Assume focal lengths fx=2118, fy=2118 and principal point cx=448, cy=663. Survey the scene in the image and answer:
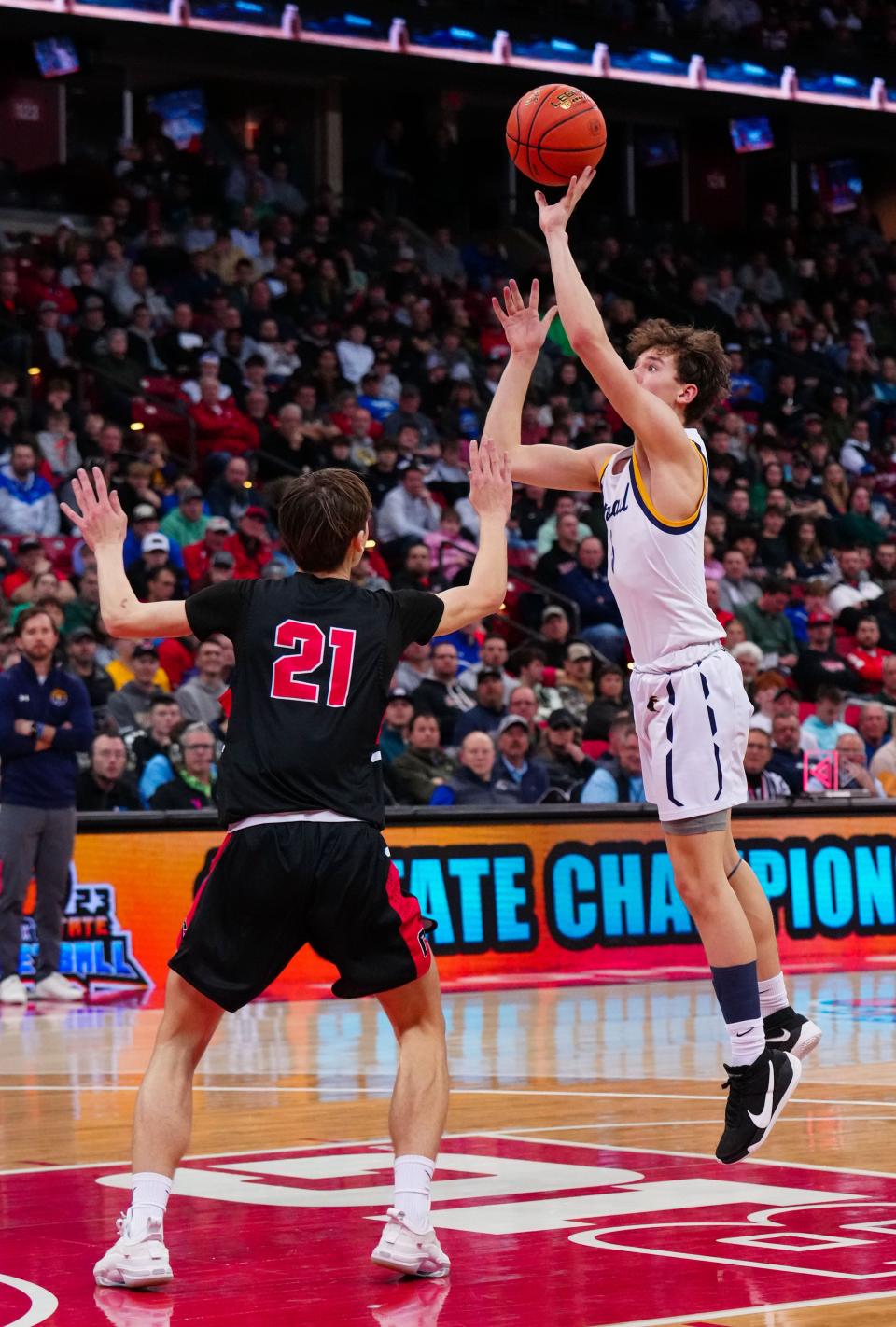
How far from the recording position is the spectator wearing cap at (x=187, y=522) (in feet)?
56.6

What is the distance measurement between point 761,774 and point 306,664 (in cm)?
1058

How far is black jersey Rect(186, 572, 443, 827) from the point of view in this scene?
5.25 meters

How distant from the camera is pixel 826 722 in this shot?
16.9 meters

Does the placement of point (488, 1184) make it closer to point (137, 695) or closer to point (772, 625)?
point (137, 695)

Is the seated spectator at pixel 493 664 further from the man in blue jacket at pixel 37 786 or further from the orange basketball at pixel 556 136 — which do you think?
the orange basketball at pixel 556 136

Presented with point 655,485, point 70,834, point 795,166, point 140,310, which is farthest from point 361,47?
point 655,485

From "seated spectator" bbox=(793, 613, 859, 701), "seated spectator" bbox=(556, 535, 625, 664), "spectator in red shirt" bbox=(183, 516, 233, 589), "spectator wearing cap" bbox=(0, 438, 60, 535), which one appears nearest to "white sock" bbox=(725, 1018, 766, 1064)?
"spectator in red shirt" bbox=(183, 516, 233, 589)

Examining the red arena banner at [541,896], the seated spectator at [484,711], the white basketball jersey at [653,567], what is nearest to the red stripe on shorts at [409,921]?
the white basketball jersey at [653,567]

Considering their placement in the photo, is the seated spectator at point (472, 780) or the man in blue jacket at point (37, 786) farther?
the seated spectator at point (472, 780)

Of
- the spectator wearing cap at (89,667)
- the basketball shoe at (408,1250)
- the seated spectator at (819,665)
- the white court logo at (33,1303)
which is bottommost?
the white court logo at (33,1303)

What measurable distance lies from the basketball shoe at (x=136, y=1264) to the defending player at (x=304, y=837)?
0.02m

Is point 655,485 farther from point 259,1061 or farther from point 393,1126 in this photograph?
point 259,1061

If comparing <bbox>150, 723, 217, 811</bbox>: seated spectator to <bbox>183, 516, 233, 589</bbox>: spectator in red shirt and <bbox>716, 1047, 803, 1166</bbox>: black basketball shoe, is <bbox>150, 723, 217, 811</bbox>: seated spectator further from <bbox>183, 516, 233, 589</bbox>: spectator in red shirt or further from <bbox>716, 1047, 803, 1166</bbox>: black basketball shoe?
<bbox>716, 1047, 803, 1166</bbox>: black basketball shoe

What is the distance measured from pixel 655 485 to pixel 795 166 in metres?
26.8
